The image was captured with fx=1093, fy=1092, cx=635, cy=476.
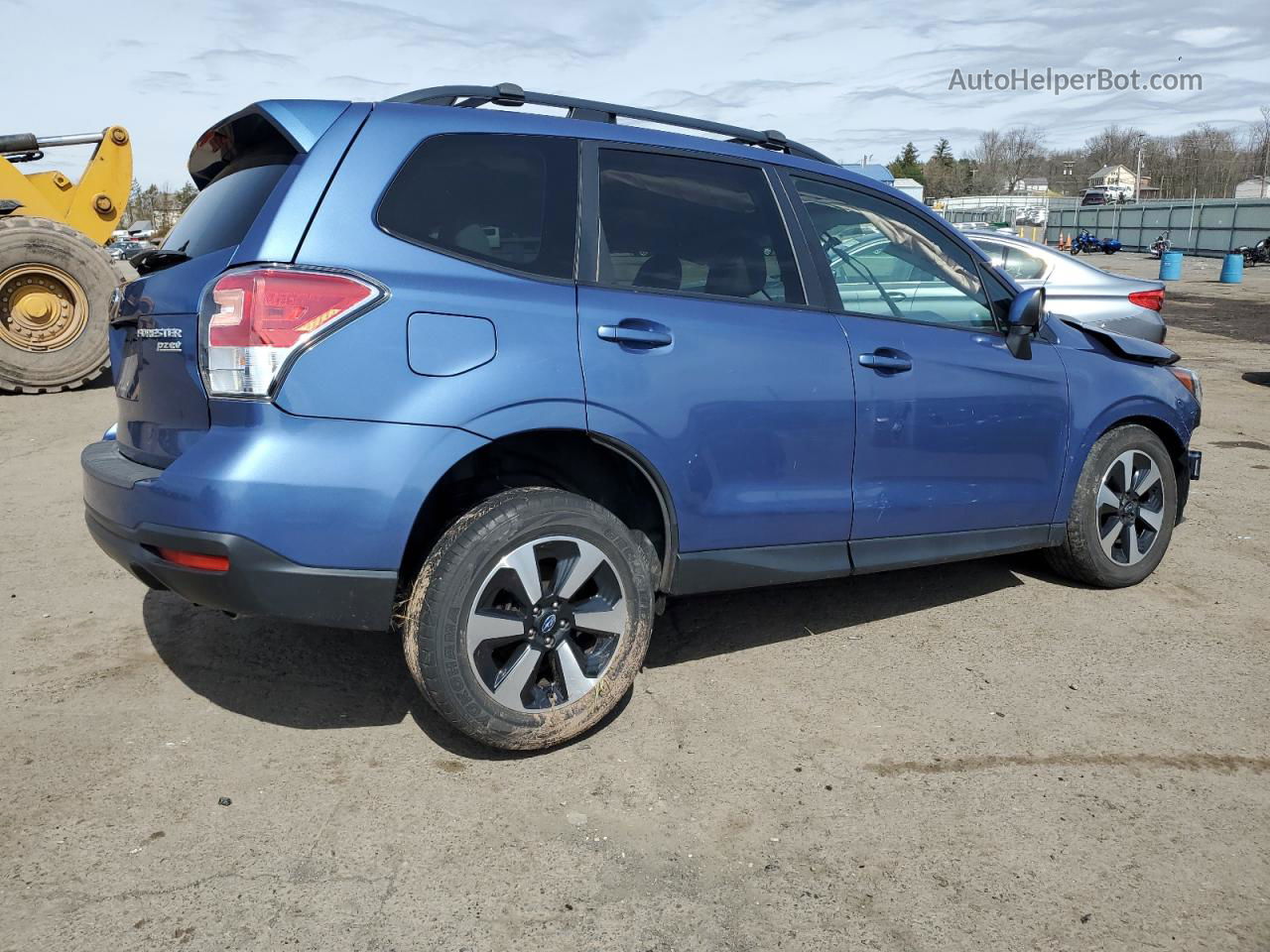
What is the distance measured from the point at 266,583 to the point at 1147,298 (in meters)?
7.66

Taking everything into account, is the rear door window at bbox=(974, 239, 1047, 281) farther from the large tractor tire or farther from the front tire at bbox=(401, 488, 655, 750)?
the large tractor tire

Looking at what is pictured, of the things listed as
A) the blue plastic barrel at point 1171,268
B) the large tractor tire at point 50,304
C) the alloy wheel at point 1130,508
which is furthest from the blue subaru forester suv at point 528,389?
the blue plastic barrel at point 1171,268

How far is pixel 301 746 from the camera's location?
3.35 metres

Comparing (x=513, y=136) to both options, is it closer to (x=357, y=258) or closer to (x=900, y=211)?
(x=357, y=258)

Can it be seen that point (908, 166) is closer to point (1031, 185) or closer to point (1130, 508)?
point (1031, 185)

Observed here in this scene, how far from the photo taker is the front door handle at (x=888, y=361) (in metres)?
3.81

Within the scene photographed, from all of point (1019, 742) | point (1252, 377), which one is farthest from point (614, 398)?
point (1252, 377)

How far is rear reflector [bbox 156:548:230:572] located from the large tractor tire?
7.75 metres

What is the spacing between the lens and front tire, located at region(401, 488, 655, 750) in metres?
3.04

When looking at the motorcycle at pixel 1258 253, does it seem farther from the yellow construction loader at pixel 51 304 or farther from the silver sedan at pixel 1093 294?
the yellow construction loader at pixel 51 304

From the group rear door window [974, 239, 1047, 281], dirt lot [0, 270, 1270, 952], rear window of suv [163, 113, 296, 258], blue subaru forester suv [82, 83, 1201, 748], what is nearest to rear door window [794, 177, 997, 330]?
blue subaru forester suv [82, 83, 1201, 748]

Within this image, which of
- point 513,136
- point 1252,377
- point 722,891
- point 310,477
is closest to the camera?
point 722,891

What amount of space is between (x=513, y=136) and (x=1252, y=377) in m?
10.9

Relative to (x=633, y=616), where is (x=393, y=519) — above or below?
above
